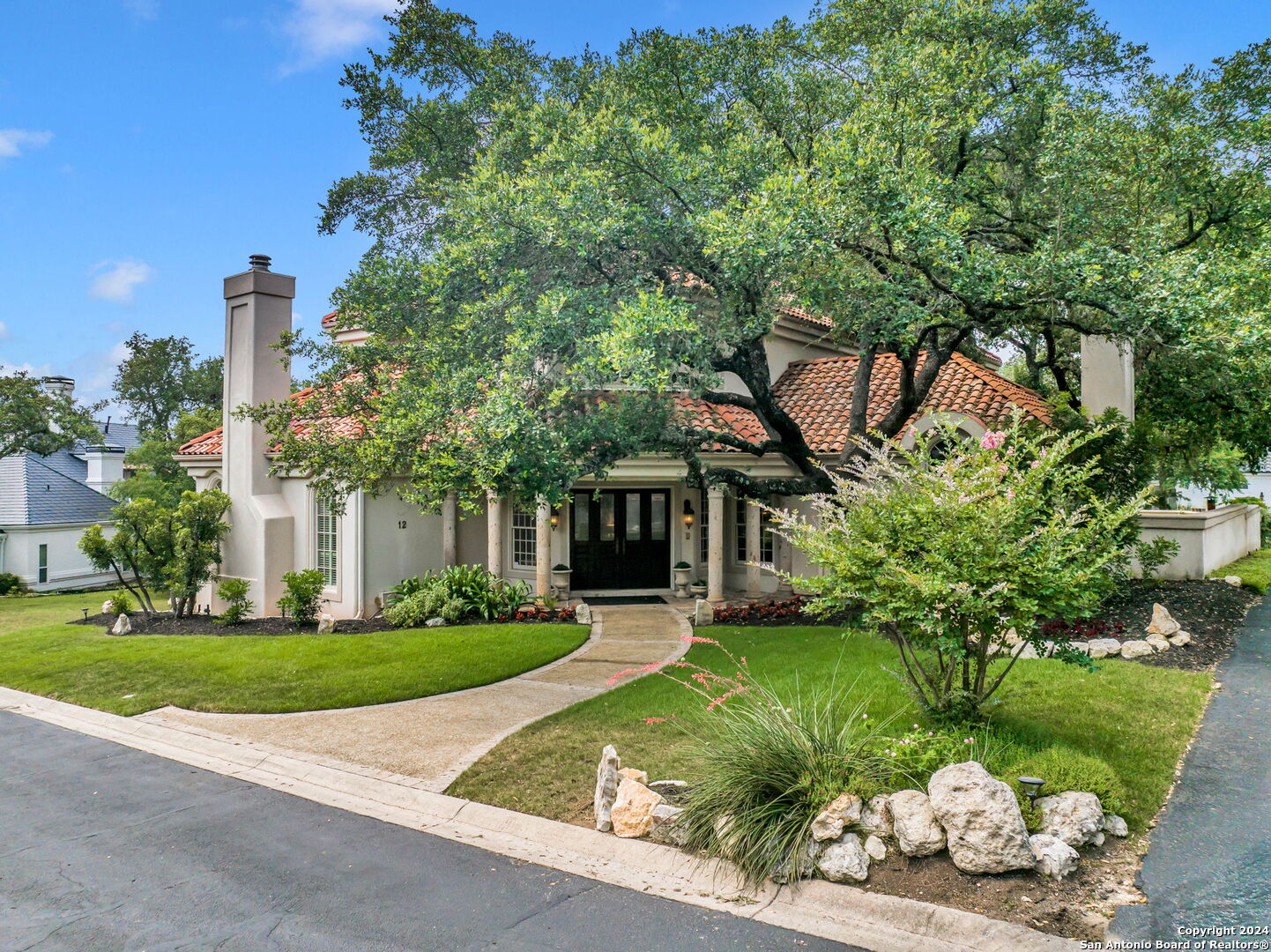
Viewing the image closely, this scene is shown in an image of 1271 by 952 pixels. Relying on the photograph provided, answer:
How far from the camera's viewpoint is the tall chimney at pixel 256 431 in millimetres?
16406

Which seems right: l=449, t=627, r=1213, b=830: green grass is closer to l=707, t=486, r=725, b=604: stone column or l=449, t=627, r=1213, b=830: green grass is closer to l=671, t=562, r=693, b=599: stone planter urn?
l=707, t=486, r=725, b=604: stone column

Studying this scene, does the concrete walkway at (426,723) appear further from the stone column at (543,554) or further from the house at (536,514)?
the house at (536,514)

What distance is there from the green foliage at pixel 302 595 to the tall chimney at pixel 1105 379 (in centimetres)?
1542

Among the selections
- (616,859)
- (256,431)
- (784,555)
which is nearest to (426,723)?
(616,859)

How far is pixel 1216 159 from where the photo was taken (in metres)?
11.6

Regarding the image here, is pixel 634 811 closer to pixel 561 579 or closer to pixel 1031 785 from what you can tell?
pixel 1031 785

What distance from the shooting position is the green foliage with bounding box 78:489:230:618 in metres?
15.6

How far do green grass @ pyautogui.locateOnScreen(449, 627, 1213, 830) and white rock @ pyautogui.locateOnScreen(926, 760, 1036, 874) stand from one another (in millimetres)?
1226

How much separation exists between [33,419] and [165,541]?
50.2ft

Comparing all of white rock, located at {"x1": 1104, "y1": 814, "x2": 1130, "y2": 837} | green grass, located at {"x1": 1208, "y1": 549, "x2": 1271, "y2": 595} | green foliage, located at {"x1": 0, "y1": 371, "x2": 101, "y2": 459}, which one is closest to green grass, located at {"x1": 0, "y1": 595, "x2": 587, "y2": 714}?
white rock, located at {"x1": 1104, "y1": 814, "x2": 1130, "y2": 837}

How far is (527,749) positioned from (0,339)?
3215 cm

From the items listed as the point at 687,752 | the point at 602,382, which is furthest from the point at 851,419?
the point at 687,752

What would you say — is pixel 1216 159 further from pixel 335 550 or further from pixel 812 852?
pixel 335 550

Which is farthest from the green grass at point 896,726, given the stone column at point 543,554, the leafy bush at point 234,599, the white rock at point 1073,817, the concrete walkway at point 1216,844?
the leafy bush at point 234,599
